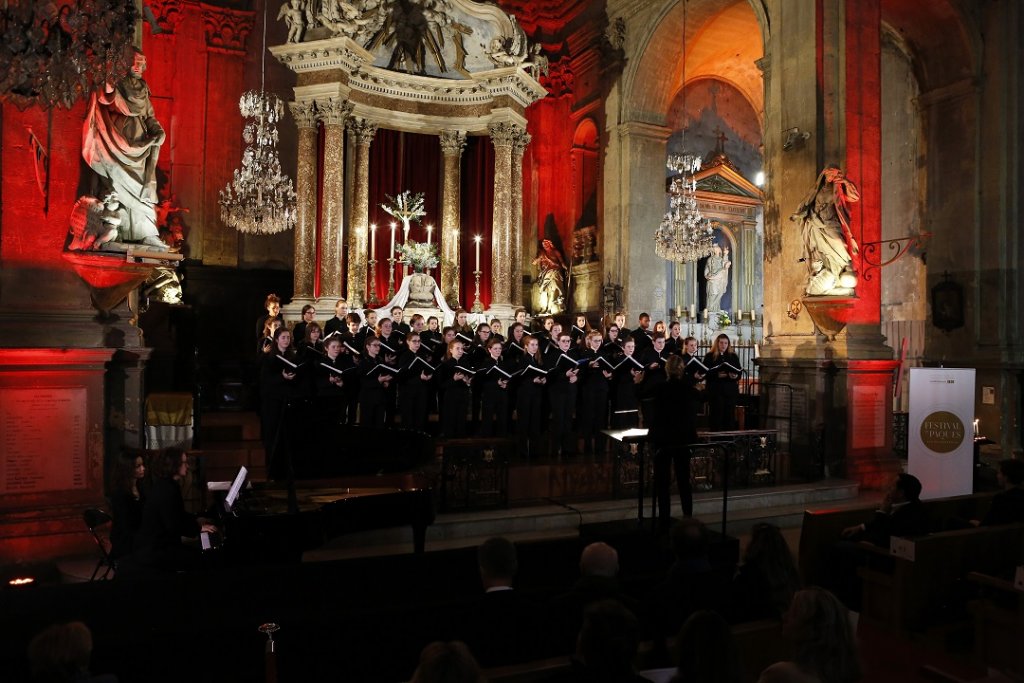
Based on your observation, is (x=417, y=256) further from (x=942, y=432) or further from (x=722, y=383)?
(x=942, y=432)

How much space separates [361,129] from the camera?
44.2 ft

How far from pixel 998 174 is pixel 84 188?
13613 mm

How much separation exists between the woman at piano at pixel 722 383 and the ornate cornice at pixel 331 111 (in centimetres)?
764

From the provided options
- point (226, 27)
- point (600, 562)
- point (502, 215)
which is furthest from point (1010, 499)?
point (226, 27)

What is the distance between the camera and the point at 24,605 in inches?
137

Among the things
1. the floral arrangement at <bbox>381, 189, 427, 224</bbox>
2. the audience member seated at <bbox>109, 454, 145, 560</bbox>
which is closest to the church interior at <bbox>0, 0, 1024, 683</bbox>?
the floral arrangement at <bbox>381, 189, 427, 224</bbox>

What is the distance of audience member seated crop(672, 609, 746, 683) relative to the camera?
2.24m

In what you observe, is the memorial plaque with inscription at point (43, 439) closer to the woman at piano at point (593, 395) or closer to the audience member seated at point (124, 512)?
the audience member seated at point (124, 512)

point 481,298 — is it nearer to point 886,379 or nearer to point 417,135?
point 417,135

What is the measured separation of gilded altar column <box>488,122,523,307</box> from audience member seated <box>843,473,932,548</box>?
9385 millimetres

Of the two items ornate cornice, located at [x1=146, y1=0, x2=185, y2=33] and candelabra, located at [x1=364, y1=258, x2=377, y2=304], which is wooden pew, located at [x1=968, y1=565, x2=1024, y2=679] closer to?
candelabra, located at [x1=364, y1=258, x2=377, y2=304]

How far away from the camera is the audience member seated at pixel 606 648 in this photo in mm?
2174

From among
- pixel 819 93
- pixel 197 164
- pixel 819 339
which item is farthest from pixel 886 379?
pixel 197 164

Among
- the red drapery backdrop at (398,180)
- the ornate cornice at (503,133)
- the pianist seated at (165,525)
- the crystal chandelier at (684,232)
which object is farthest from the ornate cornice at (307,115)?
the pianist seated at (165,525)
